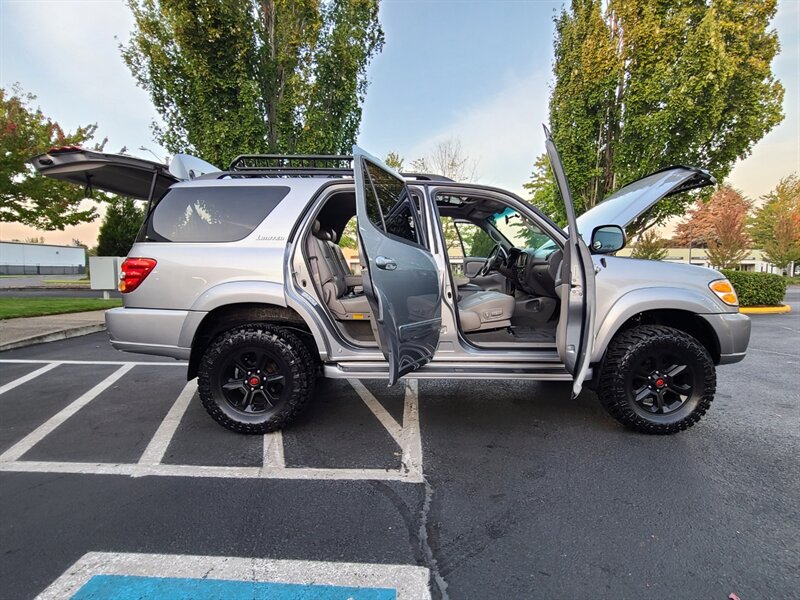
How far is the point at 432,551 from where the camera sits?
1886mm

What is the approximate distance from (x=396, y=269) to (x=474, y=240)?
10.0ft

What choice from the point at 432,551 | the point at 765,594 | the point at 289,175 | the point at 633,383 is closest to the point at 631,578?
the point at 765,594

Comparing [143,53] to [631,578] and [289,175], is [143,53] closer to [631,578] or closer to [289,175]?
[289,175]

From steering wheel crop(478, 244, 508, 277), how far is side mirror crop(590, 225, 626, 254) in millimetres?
1740

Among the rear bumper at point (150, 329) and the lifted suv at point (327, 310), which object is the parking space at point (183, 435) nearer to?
the lifted suv at point (327, 310)

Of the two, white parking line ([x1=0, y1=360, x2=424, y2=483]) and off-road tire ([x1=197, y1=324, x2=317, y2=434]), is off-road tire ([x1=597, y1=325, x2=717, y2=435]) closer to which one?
white parking line ([x1=0, y1=360, x2=424, y2=483])

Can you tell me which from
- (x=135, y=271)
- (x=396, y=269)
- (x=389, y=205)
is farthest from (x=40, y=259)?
(x=396, y=269)

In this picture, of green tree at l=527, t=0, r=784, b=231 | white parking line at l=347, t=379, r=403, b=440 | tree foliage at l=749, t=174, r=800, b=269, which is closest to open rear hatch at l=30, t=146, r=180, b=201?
white parking line at l=347, t=379, r=403, b=440

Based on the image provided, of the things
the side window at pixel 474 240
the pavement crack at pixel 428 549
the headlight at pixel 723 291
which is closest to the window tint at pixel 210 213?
the pavement crack at pixel 428 549

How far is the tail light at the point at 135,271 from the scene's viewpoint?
120 inches

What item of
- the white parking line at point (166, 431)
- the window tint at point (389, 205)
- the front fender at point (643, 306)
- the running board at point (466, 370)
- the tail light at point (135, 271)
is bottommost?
the white parking line at point (166, 431)

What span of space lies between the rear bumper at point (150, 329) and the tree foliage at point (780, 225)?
41.2 meters

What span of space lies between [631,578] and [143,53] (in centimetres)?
1283

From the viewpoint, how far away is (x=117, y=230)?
17438 mm
